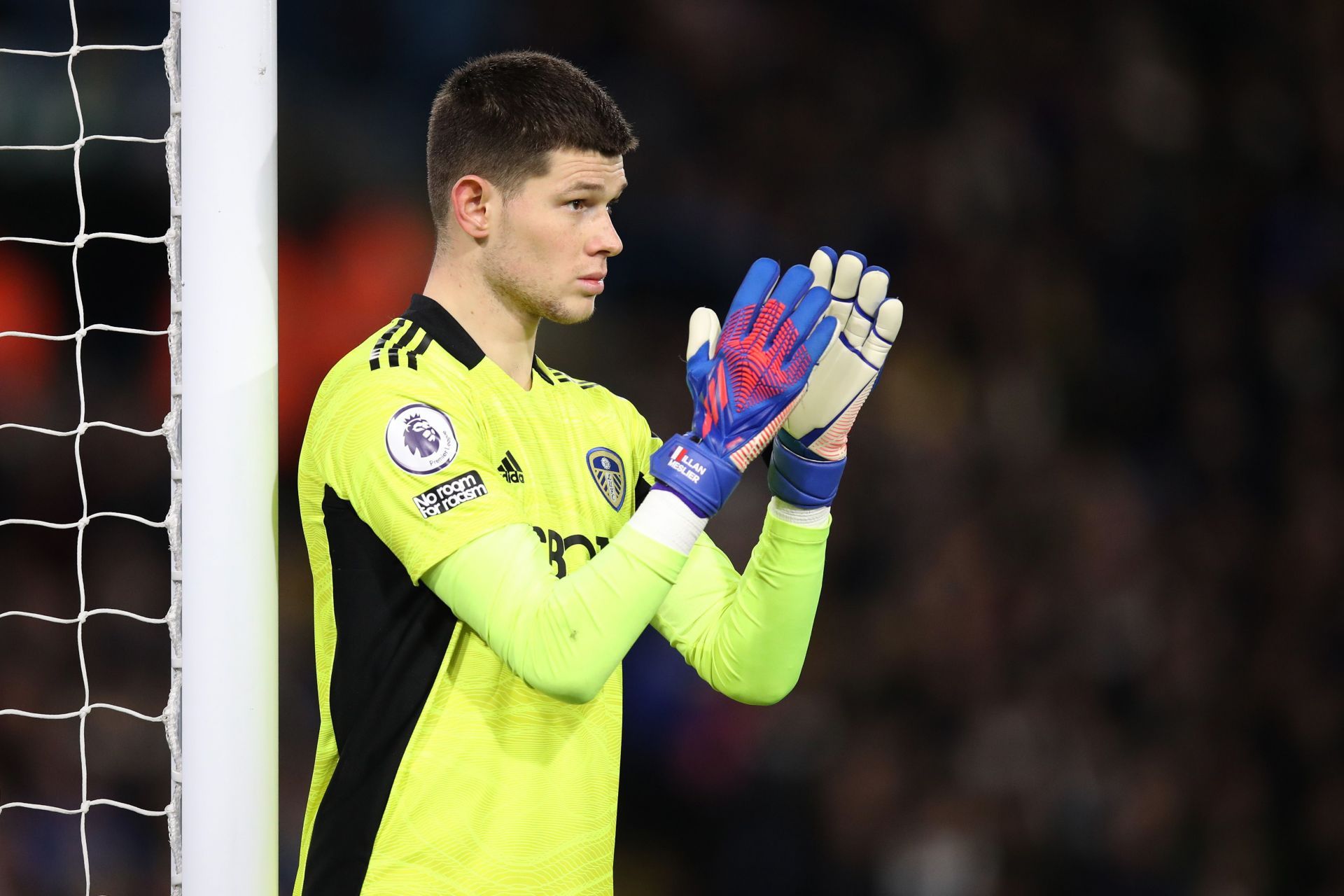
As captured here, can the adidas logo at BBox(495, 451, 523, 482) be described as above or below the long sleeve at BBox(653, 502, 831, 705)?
above

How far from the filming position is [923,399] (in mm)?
4078

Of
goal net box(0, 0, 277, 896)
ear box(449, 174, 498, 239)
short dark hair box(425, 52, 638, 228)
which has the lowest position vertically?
goal net box(0, 0, 277, 896)

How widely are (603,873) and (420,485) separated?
56 cm

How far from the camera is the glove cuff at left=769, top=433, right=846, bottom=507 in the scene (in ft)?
5.41

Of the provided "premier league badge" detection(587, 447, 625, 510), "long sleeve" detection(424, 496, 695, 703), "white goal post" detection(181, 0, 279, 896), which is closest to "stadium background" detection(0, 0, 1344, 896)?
"white goal post" detection(181, 0, 279, 896)

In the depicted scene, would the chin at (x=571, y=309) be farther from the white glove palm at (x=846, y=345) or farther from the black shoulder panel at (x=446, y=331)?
the white glove palm at (x=846, y=345)

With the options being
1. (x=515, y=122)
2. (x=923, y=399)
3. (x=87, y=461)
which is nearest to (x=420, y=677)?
(x=515, y=122)

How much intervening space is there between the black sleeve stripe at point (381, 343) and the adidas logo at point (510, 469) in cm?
18

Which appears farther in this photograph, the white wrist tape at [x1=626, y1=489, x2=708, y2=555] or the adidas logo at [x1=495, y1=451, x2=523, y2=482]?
the adidas logo at [x1=495, y1=451, x2=523, y2=482]

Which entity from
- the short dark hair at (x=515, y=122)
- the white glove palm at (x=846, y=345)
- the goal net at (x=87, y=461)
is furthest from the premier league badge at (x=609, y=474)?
the goal net at (x=87, y=461)

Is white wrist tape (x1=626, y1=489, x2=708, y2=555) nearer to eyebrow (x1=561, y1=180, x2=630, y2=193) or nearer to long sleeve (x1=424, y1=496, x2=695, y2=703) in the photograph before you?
long sleeve (x1=424, y1=496, x2=695, y2=703)

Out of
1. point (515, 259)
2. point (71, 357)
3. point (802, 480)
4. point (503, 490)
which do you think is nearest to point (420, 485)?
point (503, 490)

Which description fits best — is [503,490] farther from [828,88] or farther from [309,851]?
[828,88]

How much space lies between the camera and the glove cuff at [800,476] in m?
1.65
